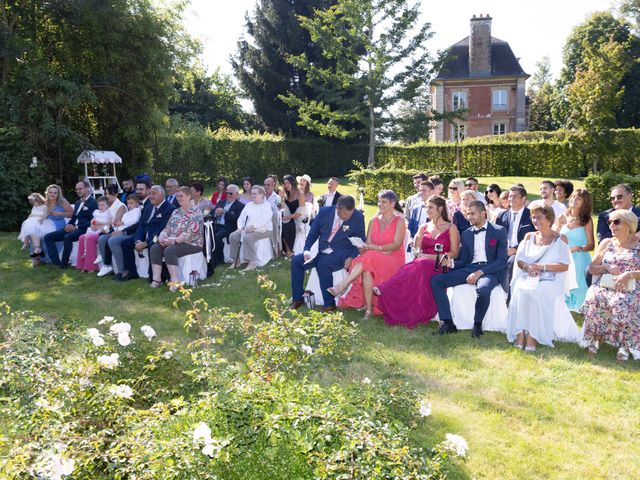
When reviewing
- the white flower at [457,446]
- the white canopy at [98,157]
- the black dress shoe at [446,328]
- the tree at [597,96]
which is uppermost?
the tree at [597,96]

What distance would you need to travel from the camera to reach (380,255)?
748 centimetres

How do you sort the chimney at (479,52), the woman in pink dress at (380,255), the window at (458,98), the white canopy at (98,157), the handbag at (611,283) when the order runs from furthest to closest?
1. the window at (458,98)
2. the chimney at (479,52)
3. the white canopy at (98,157)
4. the woman in pink dress at (380,255)
5. the handbag at (611,283)

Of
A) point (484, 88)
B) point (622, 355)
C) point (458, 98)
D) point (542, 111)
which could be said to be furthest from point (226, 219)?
point (542, 111)

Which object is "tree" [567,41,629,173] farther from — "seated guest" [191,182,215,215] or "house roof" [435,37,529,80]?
"seated guest" [191,182,215,215]

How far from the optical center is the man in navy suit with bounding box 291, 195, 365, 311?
7645 mm

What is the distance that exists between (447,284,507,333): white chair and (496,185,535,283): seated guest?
1039 millimetres

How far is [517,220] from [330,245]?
2.49 m

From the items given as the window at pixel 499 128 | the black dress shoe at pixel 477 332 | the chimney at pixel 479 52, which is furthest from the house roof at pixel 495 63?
the black dress shoe at pixel 477 332

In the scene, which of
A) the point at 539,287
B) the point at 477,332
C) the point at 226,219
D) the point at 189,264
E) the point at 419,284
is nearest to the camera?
the point at 539,287

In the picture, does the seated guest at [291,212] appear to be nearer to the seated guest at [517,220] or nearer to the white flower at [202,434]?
the seated guest at [517,220]

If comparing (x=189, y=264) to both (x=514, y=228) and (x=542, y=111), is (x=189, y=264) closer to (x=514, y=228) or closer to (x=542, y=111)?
(x=514, y=228)

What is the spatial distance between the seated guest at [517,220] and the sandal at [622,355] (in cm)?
208

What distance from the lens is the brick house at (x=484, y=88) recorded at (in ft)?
153

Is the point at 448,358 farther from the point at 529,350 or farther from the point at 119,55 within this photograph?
the point at 119,55
